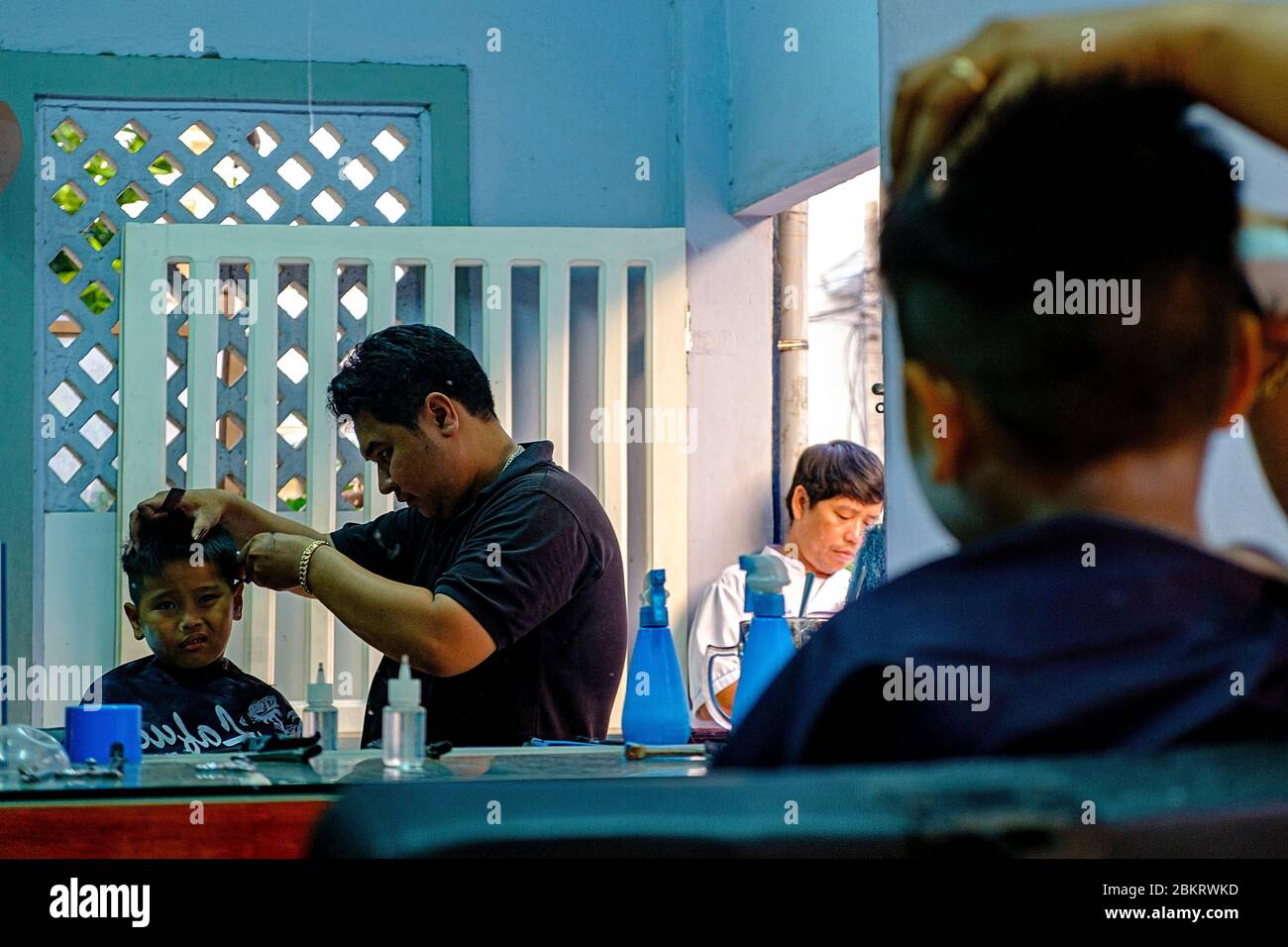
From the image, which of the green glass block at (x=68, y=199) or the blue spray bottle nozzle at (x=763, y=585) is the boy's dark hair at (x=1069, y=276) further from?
the green glass block at (x=68, y=199)

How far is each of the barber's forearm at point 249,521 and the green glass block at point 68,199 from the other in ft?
3.87

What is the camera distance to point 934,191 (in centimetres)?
118

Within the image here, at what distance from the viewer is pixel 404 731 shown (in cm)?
183

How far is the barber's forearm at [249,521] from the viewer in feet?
8.25

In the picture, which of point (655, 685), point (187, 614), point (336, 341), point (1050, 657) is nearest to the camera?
point (1050, 657)

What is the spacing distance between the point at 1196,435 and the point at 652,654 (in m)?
0.90

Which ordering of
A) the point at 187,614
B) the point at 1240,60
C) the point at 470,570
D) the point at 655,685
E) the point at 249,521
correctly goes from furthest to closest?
the point at 187,614 < the point at 249,521 < the point at 470,570 < the point at 655,685 < the point at 1240,60

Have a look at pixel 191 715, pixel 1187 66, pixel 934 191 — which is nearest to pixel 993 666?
pixel 934 191

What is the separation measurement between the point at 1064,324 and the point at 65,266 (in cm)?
277

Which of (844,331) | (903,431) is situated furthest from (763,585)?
(844,331)

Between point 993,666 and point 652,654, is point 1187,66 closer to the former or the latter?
point 993,666

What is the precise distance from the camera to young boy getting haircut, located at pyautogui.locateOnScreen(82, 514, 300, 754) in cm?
258

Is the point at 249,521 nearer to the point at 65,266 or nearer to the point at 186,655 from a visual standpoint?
the point at 186,655

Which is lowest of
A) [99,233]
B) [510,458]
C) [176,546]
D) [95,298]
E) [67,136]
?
[176,546]
